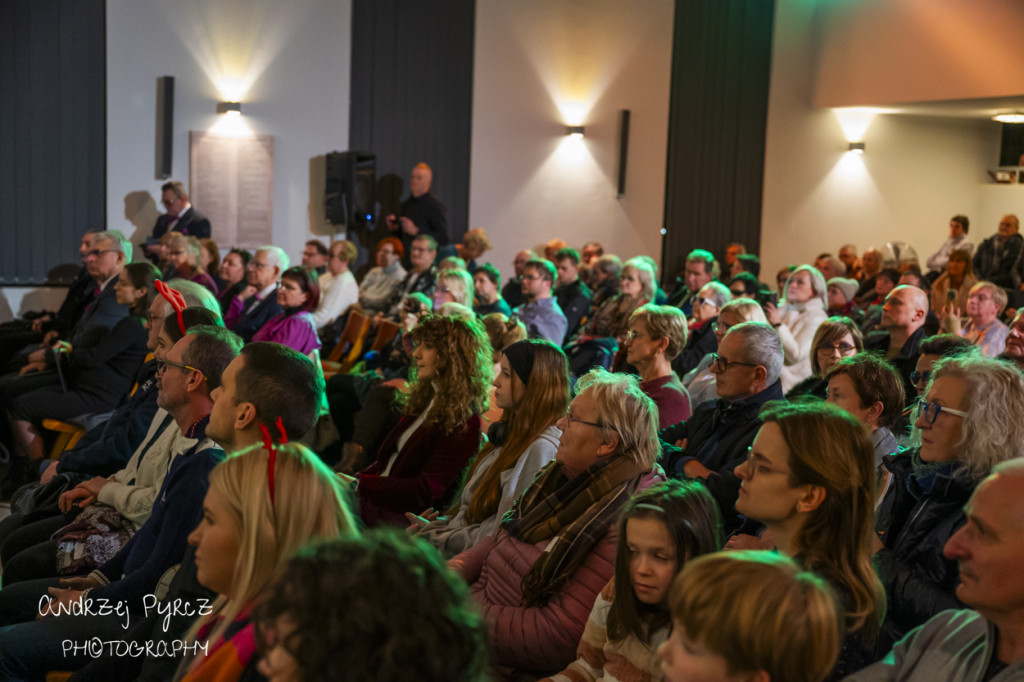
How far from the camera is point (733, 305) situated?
4.33 metres

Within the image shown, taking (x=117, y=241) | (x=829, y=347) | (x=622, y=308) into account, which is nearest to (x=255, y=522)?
(x=829, y=347)

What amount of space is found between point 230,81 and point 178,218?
5.03ft

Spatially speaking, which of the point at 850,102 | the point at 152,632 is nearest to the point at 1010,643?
the point at 152,632

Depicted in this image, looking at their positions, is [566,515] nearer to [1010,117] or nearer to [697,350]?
[697,350]

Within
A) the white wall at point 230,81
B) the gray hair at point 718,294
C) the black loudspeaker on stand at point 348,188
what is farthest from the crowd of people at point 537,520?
the white wall at point 230,81

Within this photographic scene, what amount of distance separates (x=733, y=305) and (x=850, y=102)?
7433 mm

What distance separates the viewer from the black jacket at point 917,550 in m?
1.97

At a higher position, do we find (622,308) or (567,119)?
(567,119)

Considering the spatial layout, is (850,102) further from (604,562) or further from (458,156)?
(604,562)

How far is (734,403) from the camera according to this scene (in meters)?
3.11

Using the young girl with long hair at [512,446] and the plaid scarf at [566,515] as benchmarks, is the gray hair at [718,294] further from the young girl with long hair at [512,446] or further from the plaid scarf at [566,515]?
the plaid scarf at [566,515]

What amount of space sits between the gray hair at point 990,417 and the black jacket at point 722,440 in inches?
29.0

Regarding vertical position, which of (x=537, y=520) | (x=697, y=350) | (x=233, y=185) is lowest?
(x=537, y=520)

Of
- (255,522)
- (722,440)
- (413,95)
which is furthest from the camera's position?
(413,95)
